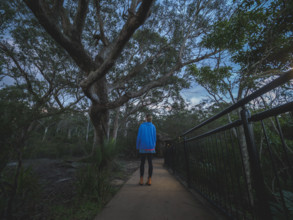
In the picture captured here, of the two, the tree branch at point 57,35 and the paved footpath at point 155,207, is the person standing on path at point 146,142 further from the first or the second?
the tree branch at point 57,35

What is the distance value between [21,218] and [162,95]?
10.7 meters


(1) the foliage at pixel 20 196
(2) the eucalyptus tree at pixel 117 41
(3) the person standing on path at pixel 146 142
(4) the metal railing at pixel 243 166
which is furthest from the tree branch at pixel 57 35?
(4) the metal railing at pixel 243 166

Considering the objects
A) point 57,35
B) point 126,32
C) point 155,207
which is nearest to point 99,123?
point 57,35

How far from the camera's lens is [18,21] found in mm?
6641

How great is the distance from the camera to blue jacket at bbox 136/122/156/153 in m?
2.99

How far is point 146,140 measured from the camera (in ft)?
10.00

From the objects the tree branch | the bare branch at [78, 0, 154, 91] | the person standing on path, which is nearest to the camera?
the bare branch at [78, 0, 154, 91]

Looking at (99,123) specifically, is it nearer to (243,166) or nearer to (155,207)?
(155,207)

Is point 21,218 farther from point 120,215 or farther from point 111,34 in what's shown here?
point 111,34

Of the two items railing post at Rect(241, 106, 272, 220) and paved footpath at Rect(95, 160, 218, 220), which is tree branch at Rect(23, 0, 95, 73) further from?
railing post at Rect(241, 106, 272, 220)

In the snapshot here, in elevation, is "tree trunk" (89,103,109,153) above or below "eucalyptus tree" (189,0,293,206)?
below

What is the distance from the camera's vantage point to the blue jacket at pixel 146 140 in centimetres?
299

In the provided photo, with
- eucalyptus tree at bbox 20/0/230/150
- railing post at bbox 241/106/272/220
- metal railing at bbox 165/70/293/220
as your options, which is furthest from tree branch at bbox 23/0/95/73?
railing post at bbox 241/106/272/220

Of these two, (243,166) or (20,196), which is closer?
(243,166)
